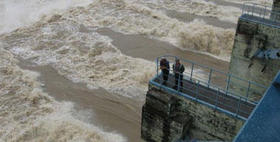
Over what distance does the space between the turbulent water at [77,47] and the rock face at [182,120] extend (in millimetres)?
4007

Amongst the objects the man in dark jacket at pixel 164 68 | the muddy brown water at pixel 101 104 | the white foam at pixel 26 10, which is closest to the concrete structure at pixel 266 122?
the man in dark jacket at pixel 164 68

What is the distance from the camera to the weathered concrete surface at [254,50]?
9.72 metres

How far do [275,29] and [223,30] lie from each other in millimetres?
8509

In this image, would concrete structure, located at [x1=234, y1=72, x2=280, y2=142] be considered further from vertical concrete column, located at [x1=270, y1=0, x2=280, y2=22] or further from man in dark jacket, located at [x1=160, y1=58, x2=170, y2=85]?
vertical concrete column, located at [x1=270, y1=0, x2=280, y2=22]

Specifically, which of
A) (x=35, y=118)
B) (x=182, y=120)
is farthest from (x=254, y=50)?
(x=35, y=118)

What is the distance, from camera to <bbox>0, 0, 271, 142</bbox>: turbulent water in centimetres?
1157

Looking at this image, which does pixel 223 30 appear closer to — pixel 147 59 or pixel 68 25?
pixel 147 59

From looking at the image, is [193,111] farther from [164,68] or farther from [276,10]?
[276,10]

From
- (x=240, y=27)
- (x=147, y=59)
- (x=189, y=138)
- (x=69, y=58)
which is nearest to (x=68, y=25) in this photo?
(x=69, y=58)

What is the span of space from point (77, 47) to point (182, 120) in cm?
1100

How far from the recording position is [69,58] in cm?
1581

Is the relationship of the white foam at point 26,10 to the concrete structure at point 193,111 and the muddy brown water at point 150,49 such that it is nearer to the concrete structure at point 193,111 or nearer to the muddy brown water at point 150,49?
the muddy brown water at point 150,49

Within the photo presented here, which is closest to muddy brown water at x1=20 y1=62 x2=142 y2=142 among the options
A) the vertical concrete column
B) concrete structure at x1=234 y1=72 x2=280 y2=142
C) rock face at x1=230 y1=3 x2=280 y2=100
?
rock face at x1=230 y1=3 x2=280 y2=100

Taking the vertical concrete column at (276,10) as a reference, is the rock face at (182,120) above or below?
below
